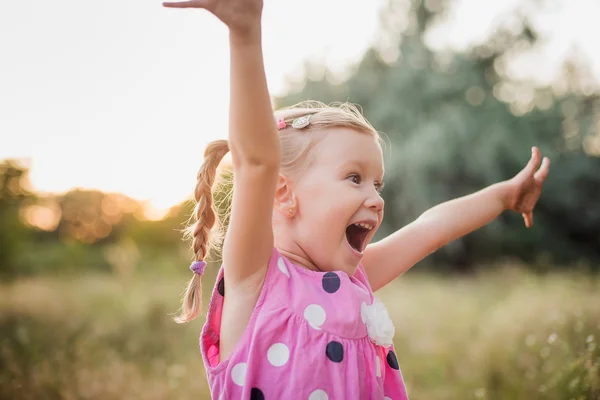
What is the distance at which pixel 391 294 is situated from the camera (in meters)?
7.81

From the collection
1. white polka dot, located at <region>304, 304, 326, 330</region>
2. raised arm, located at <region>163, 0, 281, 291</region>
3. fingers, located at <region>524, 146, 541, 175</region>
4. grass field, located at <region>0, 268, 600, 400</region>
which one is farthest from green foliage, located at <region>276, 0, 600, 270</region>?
raised arm, located at <region>163, 0, 281, 291</region>

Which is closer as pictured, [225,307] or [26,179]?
[225,307]

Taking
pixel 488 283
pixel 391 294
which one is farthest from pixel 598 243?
pixel 391 294

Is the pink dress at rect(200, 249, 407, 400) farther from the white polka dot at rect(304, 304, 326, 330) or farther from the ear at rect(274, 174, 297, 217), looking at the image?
the ear at rect(274, 174, 297, 217)

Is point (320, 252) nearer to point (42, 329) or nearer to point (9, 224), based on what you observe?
point (42, 329)

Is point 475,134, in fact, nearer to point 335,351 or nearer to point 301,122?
point 301,122

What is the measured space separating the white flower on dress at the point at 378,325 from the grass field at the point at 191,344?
45.4 inches

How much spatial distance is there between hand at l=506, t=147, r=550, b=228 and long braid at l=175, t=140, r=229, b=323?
132 centimetres

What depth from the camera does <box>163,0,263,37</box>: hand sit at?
3.66 feet

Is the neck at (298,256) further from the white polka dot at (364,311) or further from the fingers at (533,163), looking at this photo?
the fingers at (533,163)

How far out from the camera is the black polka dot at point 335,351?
146 centimetres

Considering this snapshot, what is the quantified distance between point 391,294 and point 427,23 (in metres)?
8.49

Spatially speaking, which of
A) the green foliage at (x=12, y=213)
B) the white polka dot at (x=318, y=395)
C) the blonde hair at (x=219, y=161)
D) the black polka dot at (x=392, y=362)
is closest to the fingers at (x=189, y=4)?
the blonde hair at (x=219, y=161)

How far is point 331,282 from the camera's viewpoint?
62.3 inches
